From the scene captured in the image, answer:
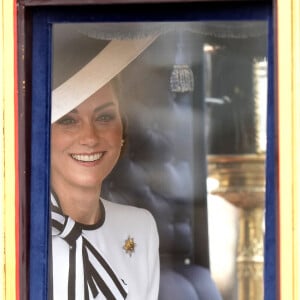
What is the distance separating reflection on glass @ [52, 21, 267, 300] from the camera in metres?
3.57

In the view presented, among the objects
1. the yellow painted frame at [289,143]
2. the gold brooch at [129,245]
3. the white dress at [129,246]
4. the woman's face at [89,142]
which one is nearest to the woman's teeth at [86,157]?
the woman's face at [89,142]

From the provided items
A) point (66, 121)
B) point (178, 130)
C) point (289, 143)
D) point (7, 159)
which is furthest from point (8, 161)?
point (289, 143)

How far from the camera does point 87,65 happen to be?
11.9ft

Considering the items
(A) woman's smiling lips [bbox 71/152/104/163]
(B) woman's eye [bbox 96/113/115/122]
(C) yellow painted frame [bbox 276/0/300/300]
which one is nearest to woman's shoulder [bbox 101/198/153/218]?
(A) woman's smiling lips [bbox 71/152/104/163]

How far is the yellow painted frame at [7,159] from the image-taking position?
11.5 feet

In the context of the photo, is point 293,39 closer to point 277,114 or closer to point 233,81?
point 277,114

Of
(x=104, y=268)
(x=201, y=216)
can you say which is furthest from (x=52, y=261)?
(x=201, y=216)

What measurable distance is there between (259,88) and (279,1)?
61 centimetres

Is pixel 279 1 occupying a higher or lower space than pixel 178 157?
higher

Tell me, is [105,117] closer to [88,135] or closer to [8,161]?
[88,135]

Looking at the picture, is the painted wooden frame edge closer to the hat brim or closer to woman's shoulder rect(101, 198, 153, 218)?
the hat brim

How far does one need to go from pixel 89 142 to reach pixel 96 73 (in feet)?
0.61

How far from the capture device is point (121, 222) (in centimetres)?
369

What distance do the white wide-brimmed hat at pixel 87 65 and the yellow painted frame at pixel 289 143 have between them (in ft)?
1.24
